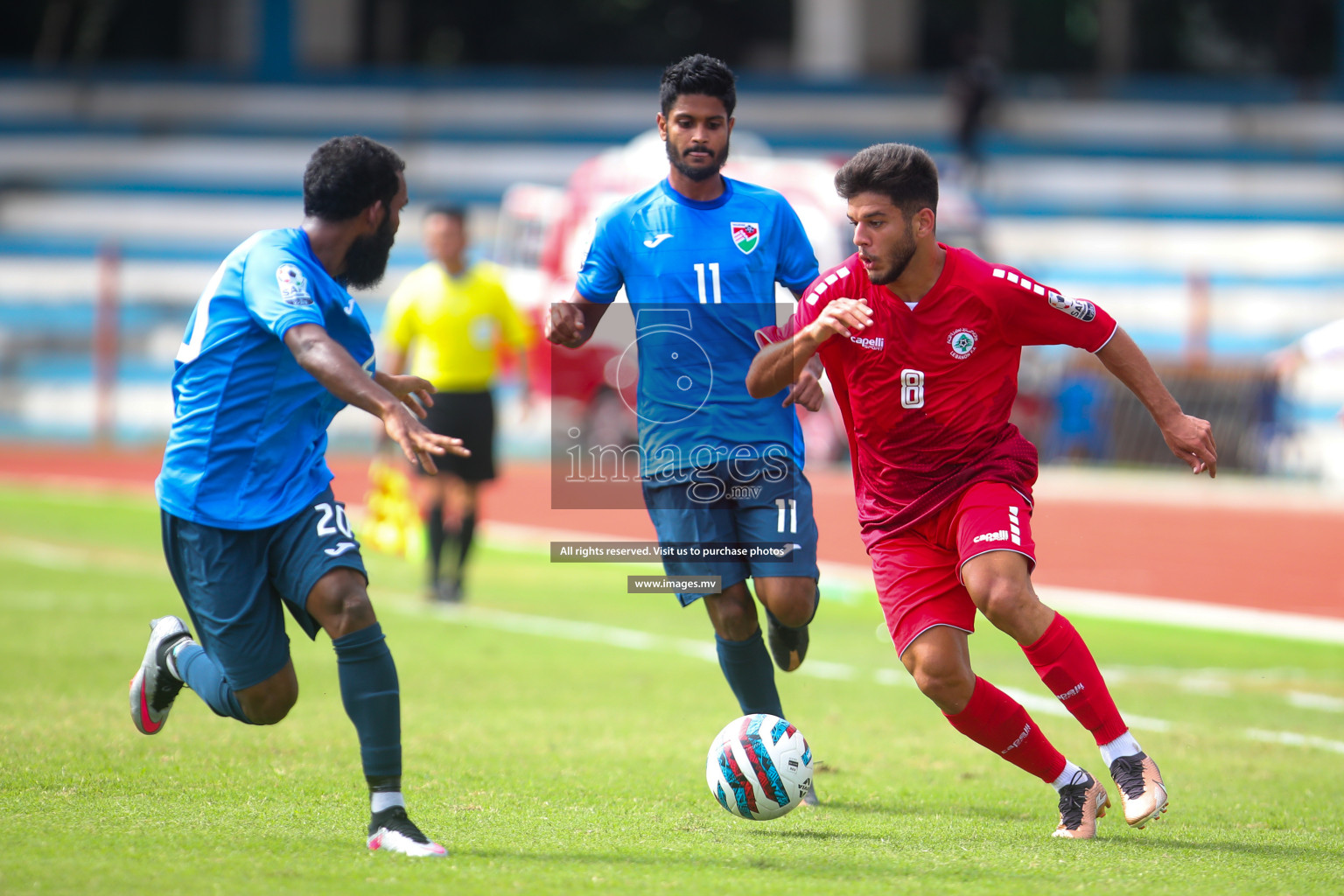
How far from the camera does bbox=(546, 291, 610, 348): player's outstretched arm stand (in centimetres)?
565

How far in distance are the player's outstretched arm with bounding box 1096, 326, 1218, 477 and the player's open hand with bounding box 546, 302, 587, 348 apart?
1.80 metres

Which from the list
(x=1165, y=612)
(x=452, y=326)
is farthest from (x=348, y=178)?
(x=1165, y=612)

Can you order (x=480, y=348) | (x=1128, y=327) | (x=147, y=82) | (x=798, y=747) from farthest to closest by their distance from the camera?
1. (x=147, y=82)
2. (x=1128, y=327)
3. (x=480, y=348)
4. (x=798, y=747)

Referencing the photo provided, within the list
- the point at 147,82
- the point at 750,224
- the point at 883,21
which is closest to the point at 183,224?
the point at 147,82

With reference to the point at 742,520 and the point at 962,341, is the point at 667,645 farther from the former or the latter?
the point at 962,341

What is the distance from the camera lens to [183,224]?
1177 inches

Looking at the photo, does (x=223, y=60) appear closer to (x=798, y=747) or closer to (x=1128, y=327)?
(x=1128, y=327)

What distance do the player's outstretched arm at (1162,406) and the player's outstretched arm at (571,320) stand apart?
1800 millimetres

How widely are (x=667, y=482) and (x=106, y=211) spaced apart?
2723cm

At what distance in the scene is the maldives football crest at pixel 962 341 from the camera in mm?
5121

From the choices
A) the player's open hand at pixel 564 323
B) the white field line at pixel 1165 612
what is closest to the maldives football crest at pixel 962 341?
the player's open hand at pixel 564 323

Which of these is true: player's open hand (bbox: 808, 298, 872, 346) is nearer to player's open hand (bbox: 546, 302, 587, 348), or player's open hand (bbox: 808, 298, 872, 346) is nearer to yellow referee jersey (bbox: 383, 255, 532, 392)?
player's open hand (bbox: 546, 302, 587, 348)

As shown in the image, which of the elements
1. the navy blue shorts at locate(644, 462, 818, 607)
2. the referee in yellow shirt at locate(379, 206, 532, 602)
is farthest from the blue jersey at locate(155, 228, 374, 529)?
the referee in yellow shirt at locate(379, 206, 532, 602)

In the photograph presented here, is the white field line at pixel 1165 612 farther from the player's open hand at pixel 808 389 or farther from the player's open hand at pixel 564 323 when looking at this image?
the player's open hand at pixel 564 323
